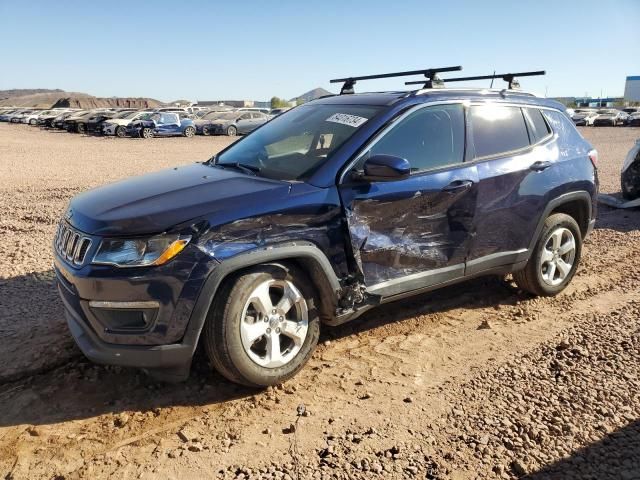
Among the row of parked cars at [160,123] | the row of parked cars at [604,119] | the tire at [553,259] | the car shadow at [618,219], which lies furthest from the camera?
the row of parked cars at [604,119]

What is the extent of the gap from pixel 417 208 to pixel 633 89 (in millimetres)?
111308

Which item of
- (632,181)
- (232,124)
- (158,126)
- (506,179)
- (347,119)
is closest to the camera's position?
(347,119)

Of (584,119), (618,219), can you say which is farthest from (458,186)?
(584,119)

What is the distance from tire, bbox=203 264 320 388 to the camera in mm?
3049

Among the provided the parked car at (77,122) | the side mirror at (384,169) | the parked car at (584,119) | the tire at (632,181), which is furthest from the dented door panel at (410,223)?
the parked car at (584,119)

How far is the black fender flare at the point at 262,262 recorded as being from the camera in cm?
294

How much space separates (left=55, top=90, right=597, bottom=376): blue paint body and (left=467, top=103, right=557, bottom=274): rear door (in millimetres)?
13

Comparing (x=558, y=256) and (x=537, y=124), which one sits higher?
(x=537, y=124)

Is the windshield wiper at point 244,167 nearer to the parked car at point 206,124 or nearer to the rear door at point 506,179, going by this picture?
the rear door at point 506,179

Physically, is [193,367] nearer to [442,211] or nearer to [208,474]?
[208,474]

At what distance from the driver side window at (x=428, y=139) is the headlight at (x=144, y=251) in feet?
4.55

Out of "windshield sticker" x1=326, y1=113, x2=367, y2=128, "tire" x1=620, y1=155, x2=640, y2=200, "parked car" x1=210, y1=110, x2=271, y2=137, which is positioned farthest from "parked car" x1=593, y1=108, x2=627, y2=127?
"windshield sticker" x1=326, y1=113, x2=367, y2=128

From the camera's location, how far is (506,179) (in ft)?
14.1

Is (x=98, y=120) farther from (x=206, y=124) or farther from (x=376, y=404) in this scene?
(x=376, y=404)
